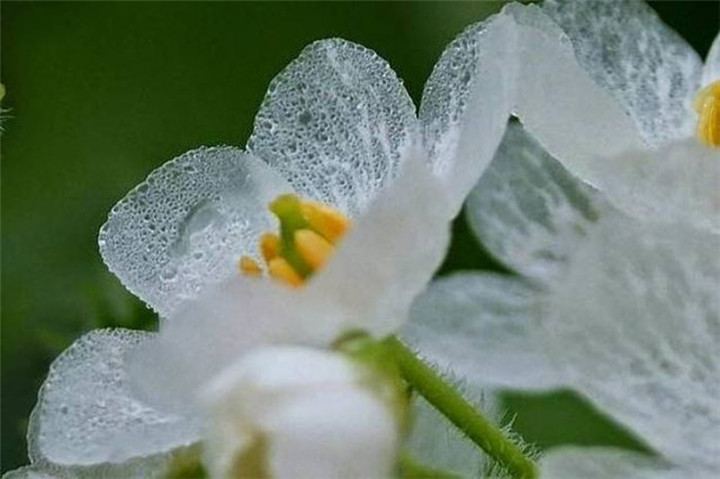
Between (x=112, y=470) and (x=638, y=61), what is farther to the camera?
(x=638, y=61)

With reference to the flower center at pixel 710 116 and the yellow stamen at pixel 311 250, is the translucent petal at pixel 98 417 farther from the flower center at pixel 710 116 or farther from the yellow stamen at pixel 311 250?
the flower center at pixel 710 116

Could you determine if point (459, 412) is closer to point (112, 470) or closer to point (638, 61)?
point (112, 470)

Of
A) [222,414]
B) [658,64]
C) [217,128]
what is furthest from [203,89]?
[222,414]

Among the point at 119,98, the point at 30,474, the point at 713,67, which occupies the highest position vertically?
the point at 713,67

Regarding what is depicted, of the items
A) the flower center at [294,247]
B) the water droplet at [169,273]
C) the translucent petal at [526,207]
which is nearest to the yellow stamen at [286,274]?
the flower center at [294,247]

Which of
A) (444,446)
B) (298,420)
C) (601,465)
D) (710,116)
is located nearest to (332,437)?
(298,420)

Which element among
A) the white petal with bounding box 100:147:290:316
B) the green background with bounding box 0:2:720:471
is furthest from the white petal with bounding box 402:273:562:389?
the green background with bounding box 0:2:720:471
